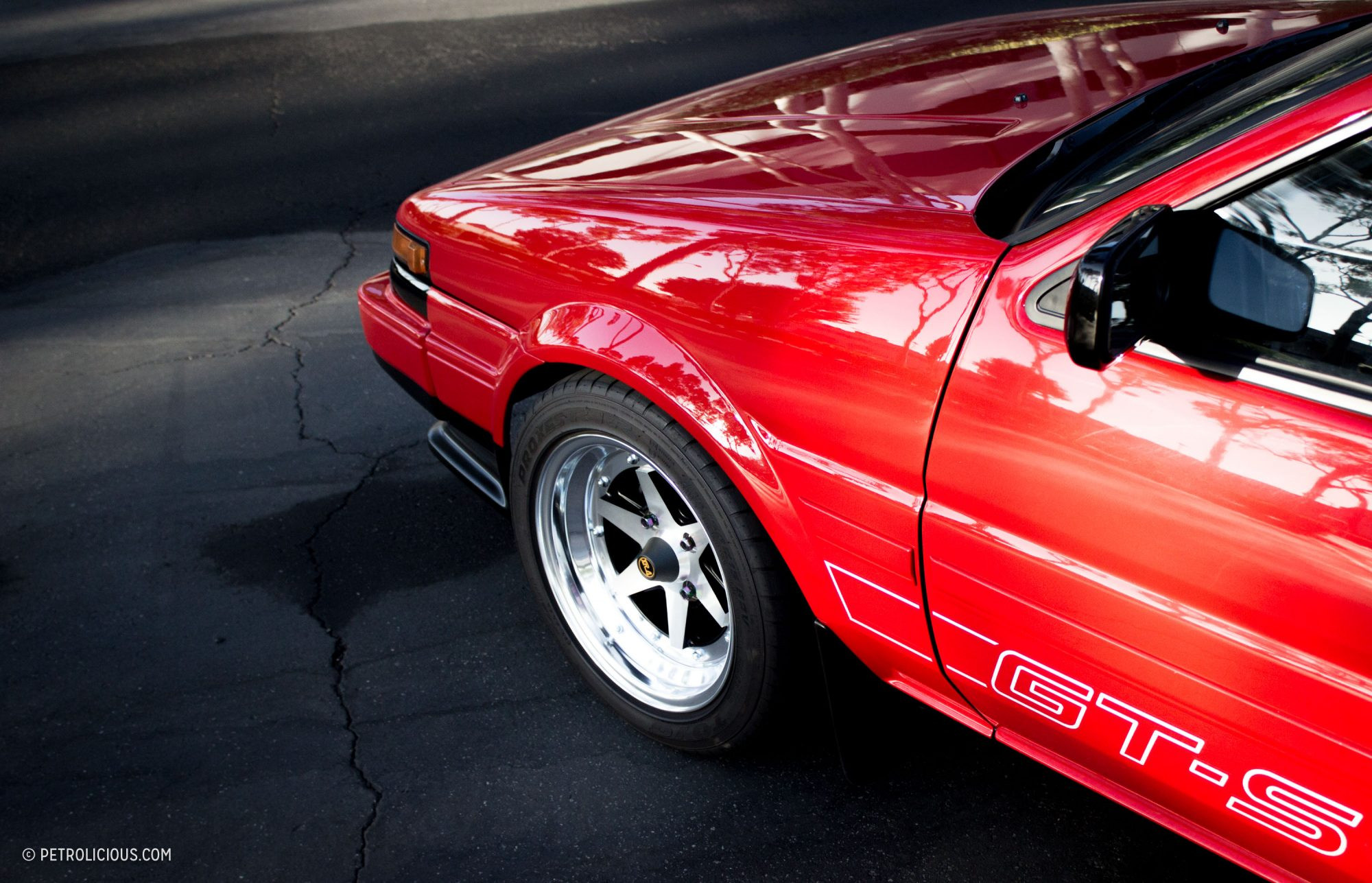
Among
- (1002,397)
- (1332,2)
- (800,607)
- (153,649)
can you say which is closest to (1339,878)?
(1002,397)

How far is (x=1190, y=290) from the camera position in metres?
1.33

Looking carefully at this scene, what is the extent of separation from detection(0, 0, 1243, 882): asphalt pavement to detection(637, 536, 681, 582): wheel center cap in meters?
0.41

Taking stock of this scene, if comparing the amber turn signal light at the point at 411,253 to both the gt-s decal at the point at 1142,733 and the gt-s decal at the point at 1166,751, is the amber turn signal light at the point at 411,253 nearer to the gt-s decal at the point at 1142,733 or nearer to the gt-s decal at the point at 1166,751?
the gt-s decal at the point at 1166,751

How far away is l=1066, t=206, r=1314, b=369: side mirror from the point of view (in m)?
1.28

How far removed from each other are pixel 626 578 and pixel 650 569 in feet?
0.46

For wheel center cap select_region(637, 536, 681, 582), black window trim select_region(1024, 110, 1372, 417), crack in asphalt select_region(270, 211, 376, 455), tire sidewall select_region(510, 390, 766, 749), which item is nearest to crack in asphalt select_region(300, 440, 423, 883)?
crack in asphalt select_region(270, 211, 376, 455)

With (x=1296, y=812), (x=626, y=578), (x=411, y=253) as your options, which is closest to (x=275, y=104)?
(x=411, y=253)

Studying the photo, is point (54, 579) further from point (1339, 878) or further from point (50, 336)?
point (1339, 878)

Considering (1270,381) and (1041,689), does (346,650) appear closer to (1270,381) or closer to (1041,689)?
(1041,689)

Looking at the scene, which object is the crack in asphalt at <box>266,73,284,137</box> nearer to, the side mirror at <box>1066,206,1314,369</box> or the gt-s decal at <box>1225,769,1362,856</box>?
the side mirror at <box>1066,206,1314,369</box>

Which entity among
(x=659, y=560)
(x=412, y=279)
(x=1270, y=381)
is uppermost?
(x=1270, y=381)

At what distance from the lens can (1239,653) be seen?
4.49ft

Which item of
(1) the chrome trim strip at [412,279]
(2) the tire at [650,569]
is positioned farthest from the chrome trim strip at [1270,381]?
(1) the chrome trim strip at [412,279]

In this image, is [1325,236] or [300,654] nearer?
[1325,236]
